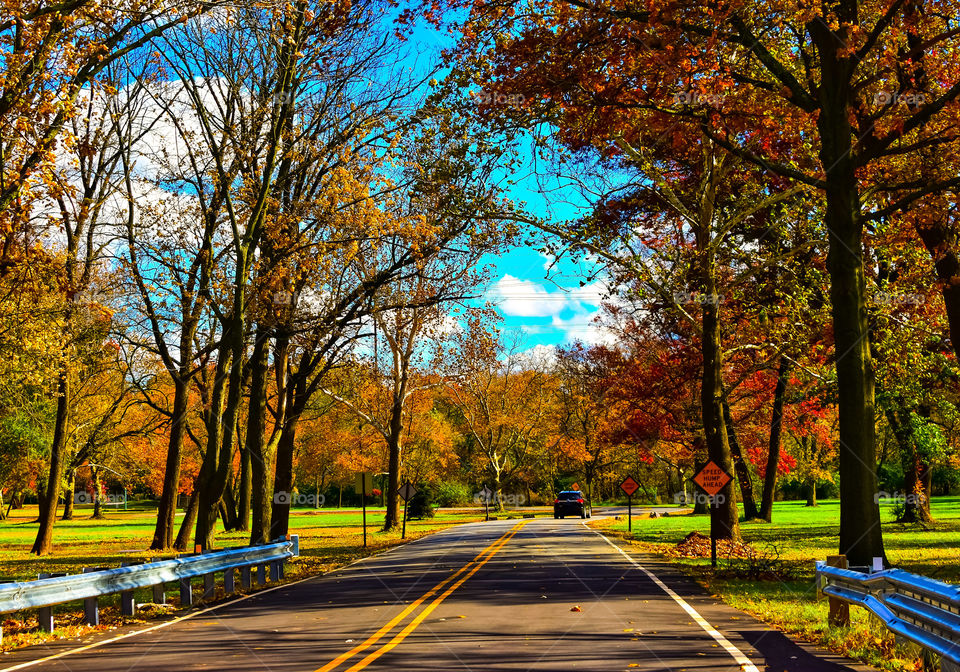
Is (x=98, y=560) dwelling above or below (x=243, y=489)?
below

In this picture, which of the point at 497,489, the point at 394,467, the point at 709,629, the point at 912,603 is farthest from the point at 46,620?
the point at 497,489

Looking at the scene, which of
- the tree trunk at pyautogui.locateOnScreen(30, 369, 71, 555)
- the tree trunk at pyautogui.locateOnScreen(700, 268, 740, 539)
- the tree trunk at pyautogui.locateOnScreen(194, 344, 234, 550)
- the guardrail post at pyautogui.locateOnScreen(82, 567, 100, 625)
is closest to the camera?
the guardrail post at pyautogui.locateOnScreen(82, 567, 100, 625)

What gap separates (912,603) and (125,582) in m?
10.1

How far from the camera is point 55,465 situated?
31.2 metres

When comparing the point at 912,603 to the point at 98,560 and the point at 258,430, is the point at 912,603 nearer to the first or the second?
the point at 258,430

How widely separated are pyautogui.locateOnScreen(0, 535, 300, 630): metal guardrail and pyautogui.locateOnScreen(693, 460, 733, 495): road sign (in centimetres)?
1011

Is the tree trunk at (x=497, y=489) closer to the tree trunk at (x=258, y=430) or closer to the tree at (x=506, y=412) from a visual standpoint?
the tree at (x=506, y=412)

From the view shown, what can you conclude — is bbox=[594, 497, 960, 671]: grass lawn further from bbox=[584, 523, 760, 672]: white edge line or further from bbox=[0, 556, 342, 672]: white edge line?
bbox=[0, 556, 342, 672]: white edge line

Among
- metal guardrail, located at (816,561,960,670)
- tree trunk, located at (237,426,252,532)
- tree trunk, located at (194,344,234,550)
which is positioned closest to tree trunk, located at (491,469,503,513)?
tree trunk, located at (237,426,252,532)

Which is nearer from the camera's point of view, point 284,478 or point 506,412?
point 284,478

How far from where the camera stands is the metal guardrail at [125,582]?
35.2 feet

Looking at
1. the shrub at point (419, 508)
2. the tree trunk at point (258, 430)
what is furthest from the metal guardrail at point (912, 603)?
the shrub at point (419, 508)

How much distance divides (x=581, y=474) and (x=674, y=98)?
6915 cm

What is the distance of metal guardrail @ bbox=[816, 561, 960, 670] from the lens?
274 inches
